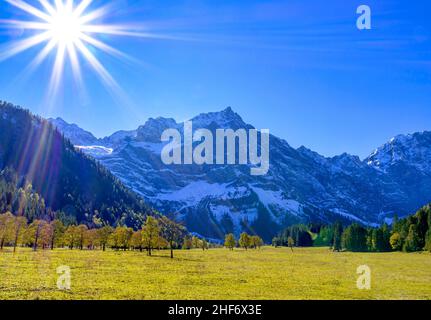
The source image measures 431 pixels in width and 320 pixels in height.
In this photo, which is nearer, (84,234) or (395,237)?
(84,234)

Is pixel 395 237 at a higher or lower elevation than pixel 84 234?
higher

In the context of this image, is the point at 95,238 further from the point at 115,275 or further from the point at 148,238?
the point at 115,275

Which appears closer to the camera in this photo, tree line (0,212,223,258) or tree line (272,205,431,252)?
tree line (0,212,223,258)

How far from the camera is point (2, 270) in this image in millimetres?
56531

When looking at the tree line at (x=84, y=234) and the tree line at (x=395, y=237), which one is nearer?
the tree line at (x=84, y=234)

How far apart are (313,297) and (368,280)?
19.4 m

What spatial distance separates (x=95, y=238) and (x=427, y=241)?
113628 mm
